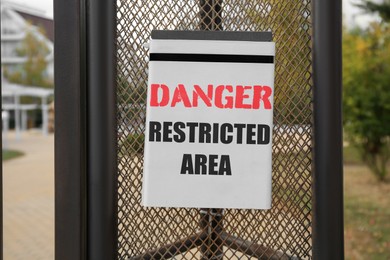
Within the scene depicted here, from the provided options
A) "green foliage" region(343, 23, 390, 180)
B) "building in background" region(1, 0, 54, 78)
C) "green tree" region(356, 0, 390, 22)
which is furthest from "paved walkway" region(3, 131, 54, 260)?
"building in background" region(1, 0, 54, 78)

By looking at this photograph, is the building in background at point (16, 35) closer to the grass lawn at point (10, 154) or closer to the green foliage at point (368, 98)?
Result: the grass lawn at point (10, 154)

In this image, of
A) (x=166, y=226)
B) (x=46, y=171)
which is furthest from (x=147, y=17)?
(x=46, y=171)

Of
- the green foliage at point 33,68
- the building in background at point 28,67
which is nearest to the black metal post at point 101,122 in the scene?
the building in background at point 28,67

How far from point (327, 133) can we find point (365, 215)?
4993mm

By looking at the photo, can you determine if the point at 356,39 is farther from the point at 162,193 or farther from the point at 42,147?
the point at 42,147

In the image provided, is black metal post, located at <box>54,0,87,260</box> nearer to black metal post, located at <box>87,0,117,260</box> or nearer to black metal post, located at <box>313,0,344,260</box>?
black metal post, located at <box>87,0,117,260</box>

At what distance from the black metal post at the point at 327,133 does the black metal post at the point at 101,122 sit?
0.49 m

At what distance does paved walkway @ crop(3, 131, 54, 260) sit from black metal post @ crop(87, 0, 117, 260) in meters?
3.84

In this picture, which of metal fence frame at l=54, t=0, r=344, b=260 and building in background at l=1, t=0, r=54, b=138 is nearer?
metal fence frame at l=54, t=0, r=344, b=260

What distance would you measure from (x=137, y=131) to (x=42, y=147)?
503 inches

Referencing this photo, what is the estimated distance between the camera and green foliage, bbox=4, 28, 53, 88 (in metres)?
19.2

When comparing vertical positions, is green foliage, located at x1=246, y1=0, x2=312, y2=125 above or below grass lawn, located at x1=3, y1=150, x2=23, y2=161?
above

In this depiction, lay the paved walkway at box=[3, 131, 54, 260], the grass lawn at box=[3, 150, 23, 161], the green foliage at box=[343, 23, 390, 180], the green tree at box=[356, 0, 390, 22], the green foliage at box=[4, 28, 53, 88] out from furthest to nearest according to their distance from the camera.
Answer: the green foliage at box=[4, 28, 53, 88] < the grass lawn at box=[3, 150, 23, 161] < the green tree at box=[356, 0, 390, 22] < the green foliage at box=[343, 23, 390, 180] < the paved walkway at box=[3, 131, 54, 260]

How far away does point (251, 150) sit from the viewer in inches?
50.0
